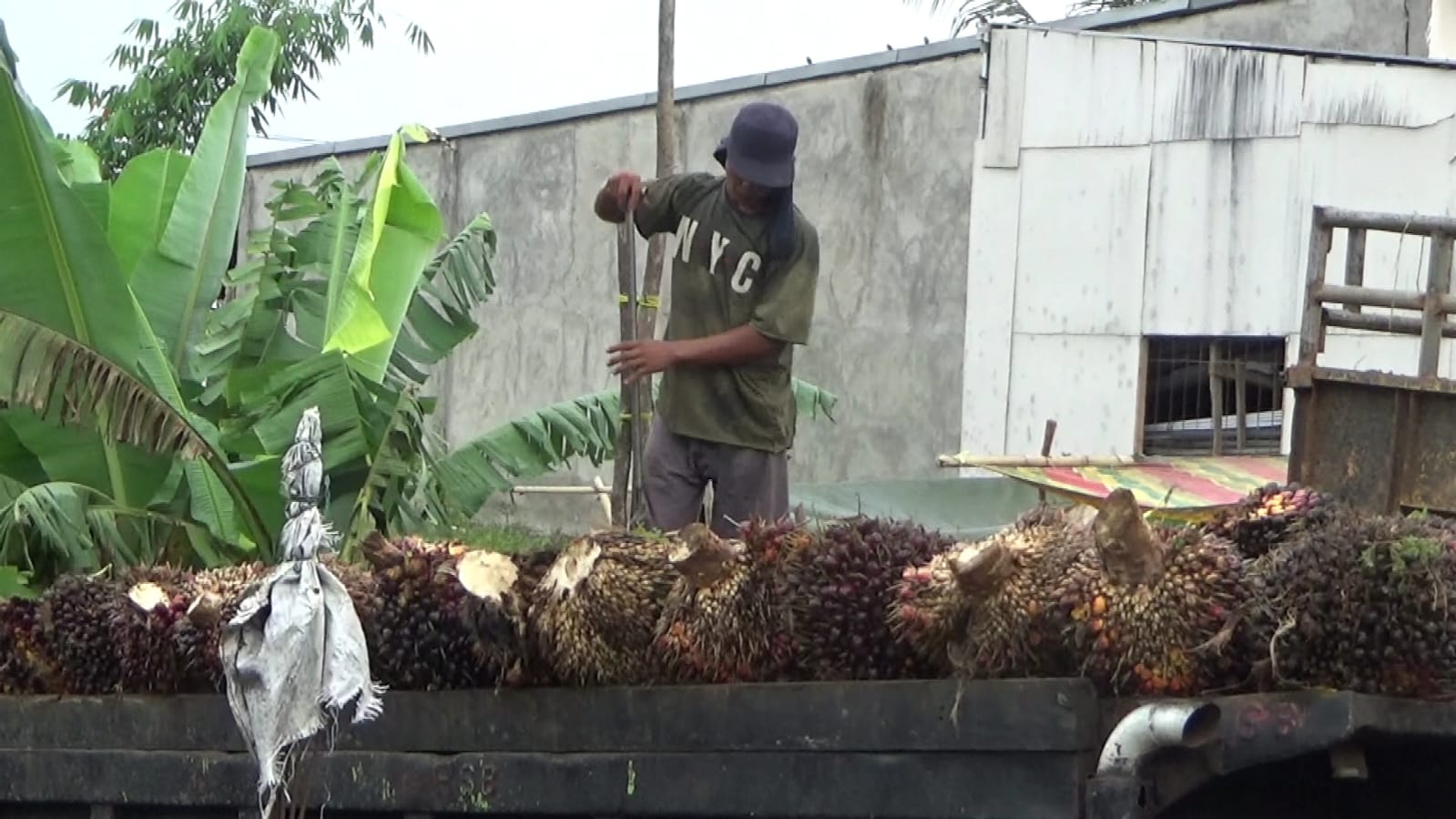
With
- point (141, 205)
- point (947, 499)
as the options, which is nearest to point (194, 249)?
point (141, 205)

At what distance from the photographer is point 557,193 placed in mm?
15492

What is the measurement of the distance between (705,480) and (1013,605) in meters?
2.30

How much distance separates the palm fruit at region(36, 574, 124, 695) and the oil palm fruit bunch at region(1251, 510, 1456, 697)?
2269 millimetres

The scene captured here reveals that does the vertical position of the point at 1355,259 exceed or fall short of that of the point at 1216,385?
it exceeds it

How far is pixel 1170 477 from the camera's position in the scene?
11.2 m

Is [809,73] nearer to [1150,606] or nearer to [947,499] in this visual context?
[947,499]

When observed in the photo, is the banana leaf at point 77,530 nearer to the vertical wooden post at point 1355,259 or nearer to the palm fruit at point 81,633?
the palm fruit at point 81,633

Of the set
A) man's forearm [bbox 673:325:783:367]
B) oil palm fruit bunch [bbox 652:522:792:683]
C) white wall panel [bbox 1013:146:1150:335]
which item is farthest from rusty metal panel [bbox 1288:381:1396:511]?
white wall panel [bbox 1013:146:1150:335]

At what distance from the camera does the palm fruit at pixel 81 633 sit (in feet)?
13.1

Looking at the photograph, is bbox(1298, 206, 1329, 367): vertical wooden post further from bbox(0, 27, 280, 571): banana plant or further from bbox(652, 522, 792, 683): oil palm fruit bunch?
bbox(652, 522, 792, 683): oil palm fruit bunch

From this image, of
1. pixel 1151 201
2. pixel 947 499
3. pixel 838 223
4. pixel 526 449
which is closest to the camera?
pixel 526 449

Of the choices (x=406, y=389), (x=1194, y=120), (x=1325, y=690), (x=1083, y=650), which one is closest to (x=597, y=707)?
(x=1083, y=650)

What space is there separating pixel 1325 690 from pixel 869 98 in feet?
39.6

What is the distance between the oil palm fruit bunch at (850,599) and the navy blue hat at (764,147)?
1762mm
